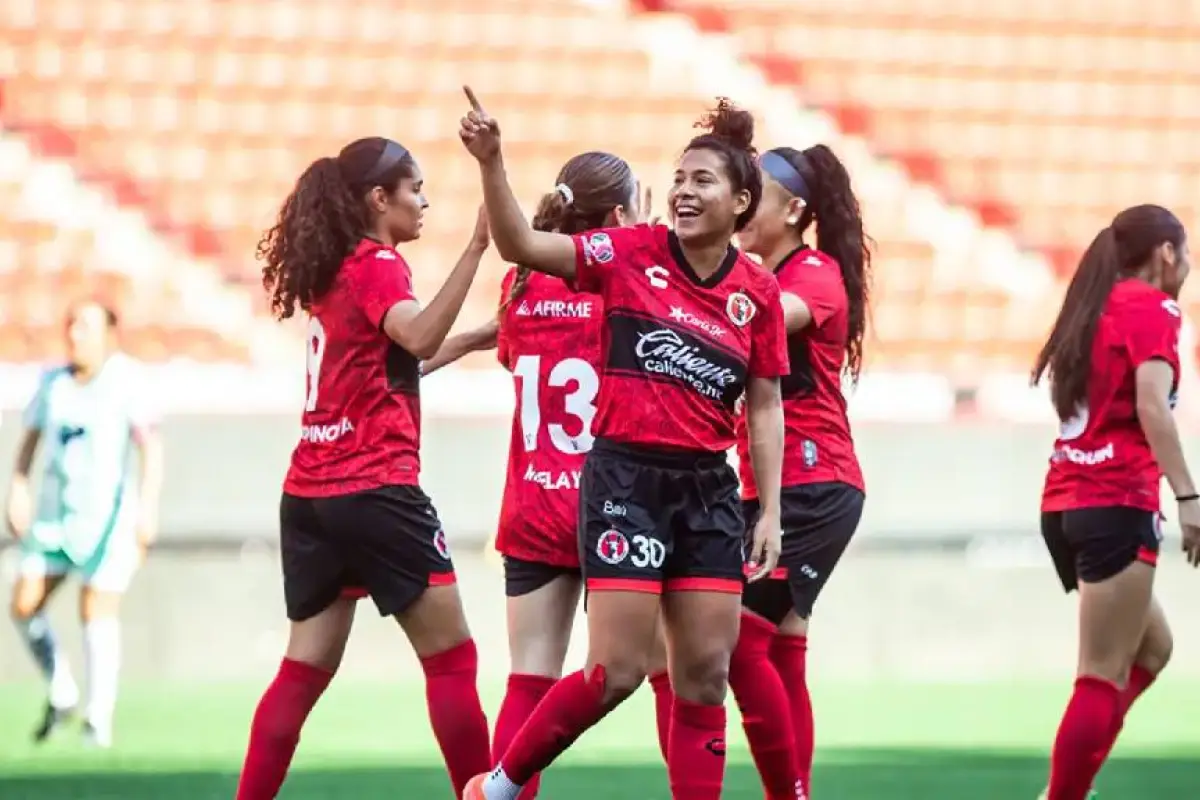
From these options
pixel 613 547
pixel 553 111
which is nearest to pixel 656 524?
pixel 613 547

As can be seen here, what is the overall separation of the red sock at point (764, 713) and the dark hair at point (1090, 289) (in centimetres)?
132

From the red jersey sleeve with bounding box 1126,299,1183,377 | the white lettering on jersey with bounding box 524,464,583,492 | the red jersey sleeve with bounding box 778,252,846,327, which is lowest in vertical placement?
the white lettering on jersey with bounding box 524,464,583,492

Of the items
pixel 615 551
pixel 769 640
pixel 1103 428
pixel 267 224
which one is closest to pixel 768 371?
pixel 615 551

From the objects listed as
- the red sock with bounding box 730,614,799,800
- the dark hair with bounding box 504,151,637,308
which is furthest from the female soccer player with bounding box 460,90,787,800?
the dark hair with bounding box 504,151,637,308

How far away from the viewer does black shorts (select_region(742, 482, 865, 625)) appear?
22.3 ft

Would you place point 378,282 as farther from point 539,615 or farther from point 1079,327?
point 1079,327

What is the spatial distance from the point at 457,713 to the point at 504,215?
163 cm

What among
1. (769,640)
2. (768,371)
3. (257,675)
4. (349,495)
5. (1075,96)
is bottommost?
(257,675)

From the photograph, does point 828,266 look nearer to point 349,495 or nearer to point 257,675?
point 349,495

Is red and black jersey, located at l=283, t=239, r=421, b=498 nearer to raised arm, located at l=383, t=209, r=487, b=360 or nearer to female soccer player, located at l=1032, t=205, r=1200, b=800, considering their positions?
raised arm, located at l=383, t=209, r=487, b=360

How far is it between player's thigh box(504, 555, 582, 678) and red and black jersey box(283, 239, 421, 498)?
1.55 ft

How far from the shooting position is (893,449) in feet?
41.3

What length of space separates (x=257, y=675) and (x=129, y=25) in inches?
182

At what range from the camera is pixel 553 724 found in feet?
19.1
